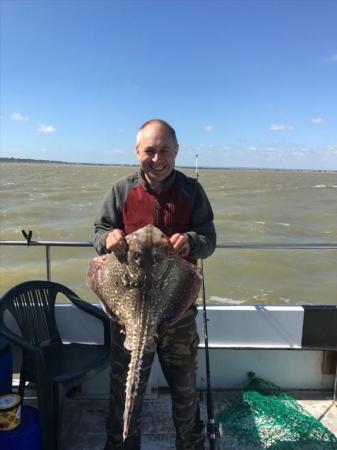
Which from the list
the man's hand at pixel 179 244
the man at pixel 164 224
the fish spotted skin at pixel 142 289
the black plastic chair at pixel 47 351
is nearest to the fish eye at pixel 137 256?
the fish spotted skin at pixel 142 289

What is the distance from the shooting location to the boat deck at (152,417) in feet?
11.3

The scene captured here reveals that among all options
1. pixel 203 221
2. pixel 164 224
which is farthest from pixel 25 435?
pixel 203 221

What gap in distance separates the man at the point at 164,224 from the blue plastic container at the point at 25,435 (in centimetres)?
50

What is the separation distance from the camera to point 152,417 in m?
3.73

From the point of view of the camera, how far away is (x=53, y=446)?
122 inches

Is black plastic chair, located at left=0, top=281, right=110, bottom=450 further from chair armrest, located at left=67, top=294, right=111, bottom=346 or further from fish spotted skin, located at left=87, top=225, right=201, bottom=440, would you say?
fish spotted skin, located at left=87, top=225, right=201, bottom=440

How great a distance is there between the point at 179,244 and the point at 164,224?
41cm

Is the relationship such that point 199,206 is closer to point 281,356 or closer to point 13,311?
point 13,311

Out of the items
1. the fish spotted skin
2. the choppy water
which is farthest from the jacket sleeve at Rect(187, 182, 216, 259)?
the choppy water

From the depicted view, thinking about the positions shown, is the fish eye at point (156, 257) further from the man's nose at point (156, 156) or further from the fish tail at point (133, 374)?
the man's nose at point (156, 156)

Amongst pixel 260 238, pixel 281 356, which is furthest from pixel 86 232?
pixel 281 356

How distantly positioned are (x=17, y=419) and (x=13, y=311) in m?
0.83

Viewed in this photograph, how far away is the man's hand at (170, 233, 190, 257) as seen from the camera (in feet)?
7.52

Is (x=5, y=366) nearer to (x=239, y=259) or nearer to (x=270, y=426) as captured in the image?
(x=270, y=426)
